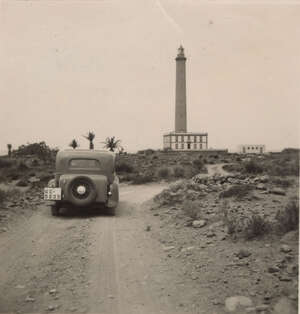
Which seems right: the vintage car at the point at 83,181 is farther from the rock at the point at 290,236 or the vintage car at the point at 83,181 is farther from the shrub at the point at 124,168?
the shrub at the point at 124,168

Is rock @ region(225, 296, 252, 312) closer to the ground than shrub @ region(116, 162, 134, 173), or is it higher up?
closer to the ground

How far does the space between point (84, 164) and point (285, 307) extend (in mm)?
7684

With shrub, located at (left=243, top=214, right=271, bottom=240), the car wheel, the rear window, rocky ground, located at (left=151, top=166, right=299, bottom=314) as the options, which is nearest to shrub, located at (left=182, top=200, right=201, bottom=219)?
rocky ground, located at (left=151, top=166, right=299, bottom=314)

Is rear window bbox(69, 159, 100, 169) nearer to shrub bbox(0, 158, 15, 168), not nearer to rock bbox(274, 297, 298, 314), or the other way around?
shrub bbox(0, 158, 15, 168)

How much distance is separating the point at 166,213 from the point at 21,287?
628 cm

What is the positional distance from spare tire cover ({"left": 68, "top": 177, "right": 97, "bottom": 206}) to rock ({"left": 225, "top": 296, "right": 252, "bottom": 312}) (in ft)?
19.8

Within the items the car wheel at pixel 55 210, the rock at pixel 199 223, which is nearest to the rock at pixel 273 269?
the rock at pixel 199 223

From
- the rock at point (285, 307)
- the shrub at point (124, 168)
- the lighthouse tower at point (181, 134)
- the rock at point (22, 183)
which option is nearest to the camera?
the rock at point (285, 307)

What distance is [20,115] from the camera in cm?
795

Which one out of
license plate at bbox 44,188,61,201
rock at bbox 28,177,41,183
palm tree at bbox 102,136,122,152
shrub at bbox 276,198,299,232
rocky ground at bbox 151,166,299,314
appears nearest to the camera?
rocky ground at bbox 151,166,299,314

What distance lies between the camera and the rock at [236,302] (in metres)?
5.29

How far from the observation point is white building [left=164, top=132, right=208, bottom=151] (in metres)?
64.5

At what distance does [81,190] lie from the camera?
1078 centimetres

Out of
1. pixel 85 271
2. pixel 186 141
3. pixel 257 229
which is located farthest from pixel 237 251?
pixel 186 141
